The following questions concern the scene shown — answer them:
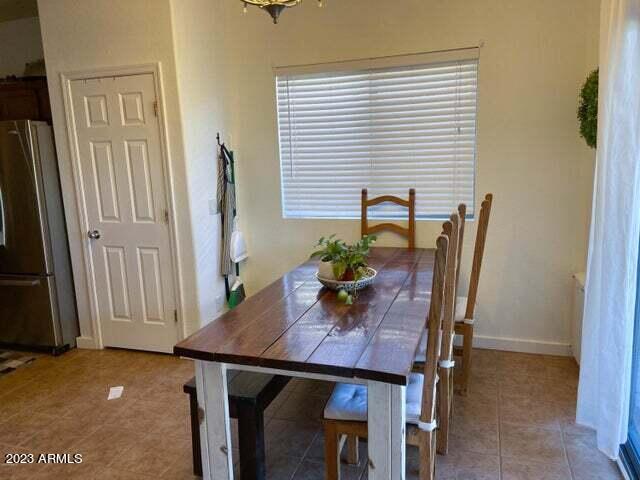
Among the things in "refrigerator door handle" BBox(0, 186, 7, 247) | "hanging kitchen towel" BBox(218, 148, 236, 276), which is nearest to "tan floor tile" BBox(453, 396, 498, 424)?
"hanging kitchen towel" BBox(218, 148, 236, 276)

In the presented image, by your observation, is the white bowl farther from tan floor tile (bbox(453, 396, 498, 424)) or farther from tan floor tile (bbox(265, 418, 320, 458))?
tan floor tile (bbox(453, 396, 498, 424))

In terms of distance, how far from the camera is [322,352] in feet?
4.97

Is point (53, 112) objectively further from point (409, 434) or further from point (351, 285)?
point (409, 434)

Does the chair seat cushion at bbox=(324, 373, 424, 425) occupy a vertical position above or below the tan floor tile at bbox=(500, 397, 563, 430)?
above

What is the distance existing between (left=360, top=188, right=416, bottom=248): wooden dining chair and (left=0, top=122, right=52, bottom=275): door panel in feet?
7.70

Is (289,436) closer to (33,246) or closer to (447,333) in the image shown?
(447,333)

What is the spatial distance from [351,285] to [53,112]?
261cm

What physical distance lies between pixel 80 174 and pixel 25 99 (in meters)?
0.75

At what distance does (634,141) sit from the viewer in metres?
1.67

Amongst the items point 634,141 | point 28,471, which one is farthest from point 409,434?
point 28,471

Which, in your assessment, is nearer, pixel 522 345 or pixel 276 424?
pixel 276 424

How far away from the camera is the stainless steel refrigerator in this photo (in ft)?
10.4

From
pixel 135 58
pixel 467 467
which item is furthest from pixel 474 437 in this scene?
pixel 135 58

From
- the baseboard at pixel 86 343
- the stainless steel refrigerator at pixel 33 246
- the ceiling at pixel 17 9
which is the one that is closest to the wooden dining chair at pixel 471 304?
the baseboard at pixel 86 343
